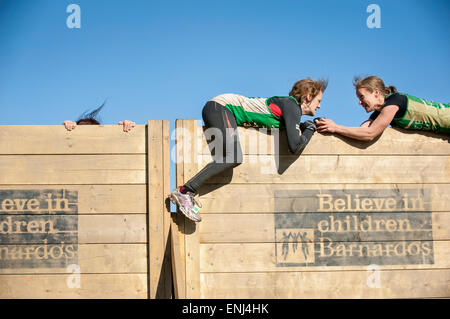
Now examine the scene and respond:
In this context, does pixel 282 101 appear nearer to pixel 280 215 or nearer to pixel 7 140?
pixel 280 215

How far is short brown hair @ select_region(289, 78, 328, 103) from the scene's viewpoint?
12.7 ft

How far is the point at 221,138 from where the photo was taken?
3762 millimetres

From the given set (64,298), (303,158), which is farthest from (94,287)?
(303,158)

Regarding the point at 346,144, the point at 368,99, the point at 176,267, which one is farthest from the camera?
the point at 368,99

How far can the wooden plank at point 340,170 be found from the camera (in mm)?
3832

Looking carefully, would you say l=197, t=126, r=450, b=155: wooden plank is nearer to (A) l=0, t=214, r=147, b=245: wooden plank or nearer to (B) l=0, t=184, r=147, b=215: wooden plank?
(B) l=0, t=184, r=147, b=215: wooden plank

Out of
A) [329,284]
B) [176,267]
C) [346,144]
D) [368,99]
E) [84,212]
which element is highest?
[368,99]

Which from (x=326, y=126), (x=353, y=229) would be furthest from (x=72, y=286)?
(x=326, y=126)

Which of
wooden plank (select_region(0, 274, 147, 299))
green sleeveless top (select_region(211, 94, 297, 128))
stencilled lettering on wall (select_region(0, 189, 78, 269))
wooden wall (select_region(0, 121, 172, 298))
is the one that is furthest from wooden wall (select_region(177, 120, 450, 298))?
stencilled lettering on wall (select_region(0, 189, 78, 269))

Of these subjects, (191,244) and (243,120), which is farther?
(243,120)

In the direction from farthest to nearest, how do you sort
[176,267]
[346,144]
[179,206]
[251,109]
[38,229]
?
[346,144]
[251,109]
[38,229]
[179,206]
[176,267]

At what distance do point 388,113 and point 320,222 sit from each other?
1.07 metres

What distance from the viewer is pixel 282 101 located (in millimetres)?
3744

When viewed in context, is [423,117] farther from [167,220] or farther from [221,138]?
[167,220]
